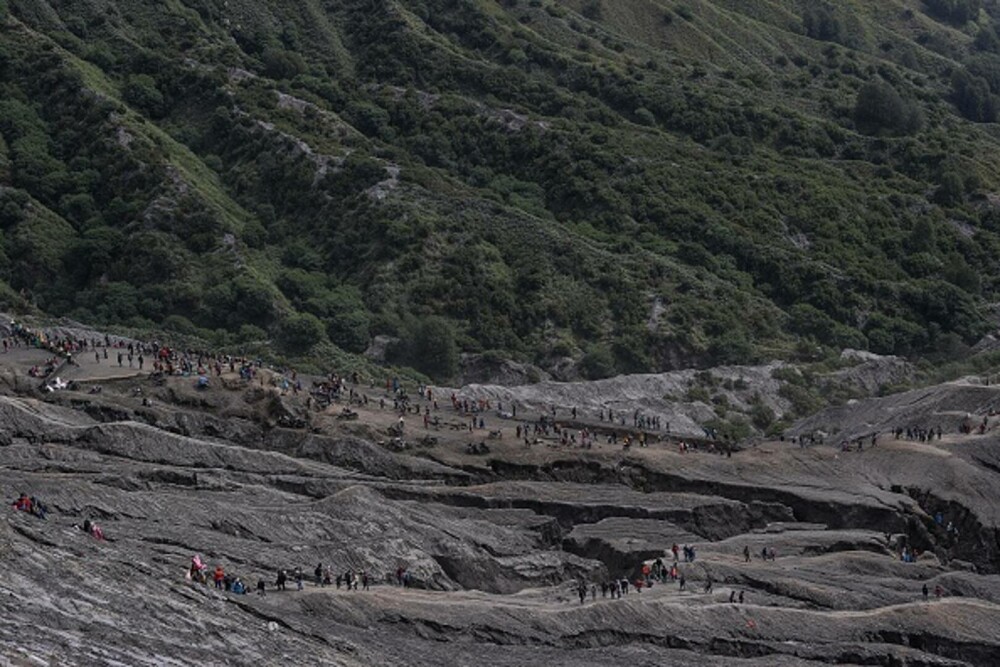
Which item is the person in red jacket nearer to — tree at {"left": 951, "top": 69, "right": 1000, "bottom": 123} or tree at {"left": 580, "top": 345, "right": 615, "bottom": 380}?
tree at {"left": 580, "top": 345, "right": 615, "bottom": 380}

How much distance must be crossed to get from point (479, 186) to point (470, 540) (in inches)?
2815

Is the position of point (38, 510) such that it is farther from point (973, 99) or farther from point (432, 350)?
point (973, 99)

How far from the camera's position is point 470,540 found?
70.8m

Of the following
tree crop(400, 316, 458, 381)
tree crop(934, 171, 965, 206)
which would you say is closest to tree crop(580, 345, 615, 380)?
tree crop(400, 316, 458, 381)

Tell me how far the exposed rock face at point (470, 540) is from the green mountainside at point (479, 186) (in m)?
27.9

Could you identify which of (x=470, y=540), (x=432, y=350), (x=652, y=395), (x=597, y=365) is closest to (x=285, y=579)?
(x=470, y=540)

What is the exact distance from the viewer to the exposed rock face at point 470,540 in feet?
164

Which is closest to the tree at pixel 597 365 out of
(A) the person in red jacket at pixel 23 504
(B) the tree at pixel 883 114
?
(B) the tree at pixel 883 114

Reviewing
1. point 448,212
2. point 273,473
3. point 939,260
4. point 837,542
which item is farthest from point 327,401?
point 939,260

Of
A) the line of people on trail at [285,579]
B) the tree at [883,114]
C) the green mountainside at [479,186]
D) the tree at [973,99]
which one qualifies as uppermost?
the tree at [973,99]

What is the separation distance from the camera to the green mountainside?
4601 inches

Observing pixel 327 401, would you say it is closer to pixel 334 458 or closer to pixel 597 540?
A: pixel 334 458

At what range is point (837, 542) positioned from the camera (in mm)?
75250

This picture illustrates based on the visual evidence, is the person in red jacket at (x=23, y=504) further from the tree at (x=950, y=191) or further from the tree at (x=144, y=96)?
the tree at (x=950, y=191)
